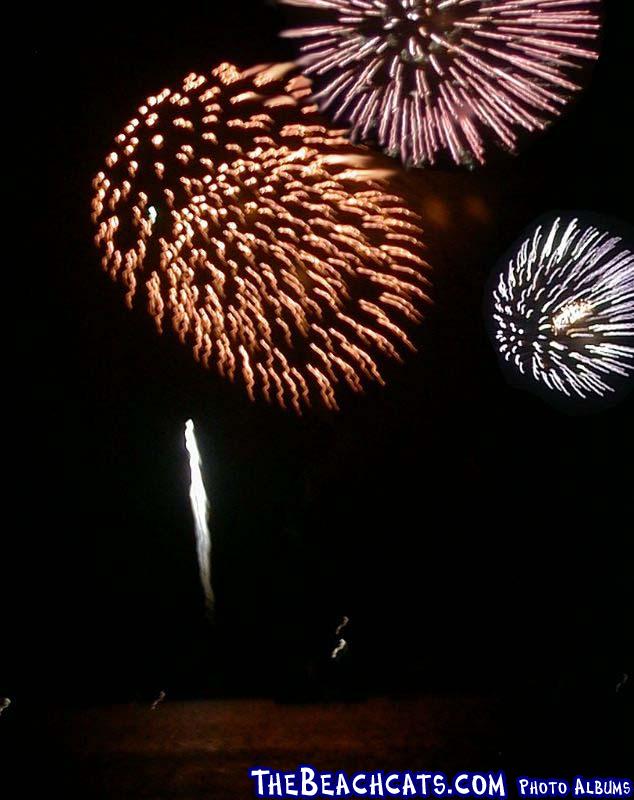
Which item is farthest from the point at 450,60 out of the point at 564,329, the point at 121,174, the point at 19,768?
the point at 19,768

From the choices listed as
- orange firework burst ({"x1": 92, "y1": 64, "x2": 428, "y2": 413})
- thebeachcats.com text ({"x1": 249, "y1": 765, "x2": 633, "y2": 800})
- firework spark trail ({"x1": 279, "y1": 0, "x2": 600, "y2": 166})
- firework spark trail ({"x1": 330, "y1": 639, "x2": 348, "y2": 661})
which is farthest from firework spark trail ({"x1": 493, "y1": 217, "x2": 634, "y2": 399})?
thebeachcats.com text ({"x1": 249, "y1": 765, "x2": 633, "y2": 800})

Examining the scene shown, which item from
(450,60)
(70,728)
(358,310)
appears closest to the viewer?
(450,60)

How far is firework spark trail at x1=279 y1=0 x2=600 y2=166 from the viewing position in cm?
420

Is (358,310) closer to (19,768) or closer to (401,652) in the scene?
(401,652)

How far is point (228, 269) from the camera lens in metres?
5.21

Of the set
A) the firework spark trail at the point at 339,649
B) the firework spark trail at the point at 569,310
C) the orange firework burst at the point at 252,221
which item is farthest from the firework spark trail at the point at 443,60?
the firework spark trail at the point at 339,649

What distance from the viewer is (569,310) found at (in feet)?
17.3

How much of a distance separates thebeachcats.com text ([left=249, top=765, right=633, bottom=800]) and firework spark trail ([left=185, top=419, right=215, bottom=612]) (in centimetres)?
164

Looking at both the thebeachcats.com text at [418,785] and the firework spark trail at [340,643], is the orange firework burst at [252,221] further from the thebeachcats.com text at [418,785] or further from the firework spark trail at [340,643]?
the thebeachcats.com text at [418,785]

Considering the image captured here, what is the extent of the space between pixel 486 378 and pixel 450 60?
2366 millimetres

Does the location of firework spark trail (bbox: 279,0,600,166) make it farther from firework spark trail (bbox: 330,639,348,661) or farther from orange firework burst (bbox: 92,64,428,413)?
firework spark trail (bbox: 330,639,348,661)

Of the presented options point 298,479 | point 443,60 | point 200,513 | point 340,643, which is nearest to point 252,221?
point 443,60

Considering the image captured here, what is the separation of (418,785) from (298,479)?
2247mm

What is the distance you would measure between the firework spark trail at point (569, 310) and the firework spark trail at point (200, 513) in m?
2.49
